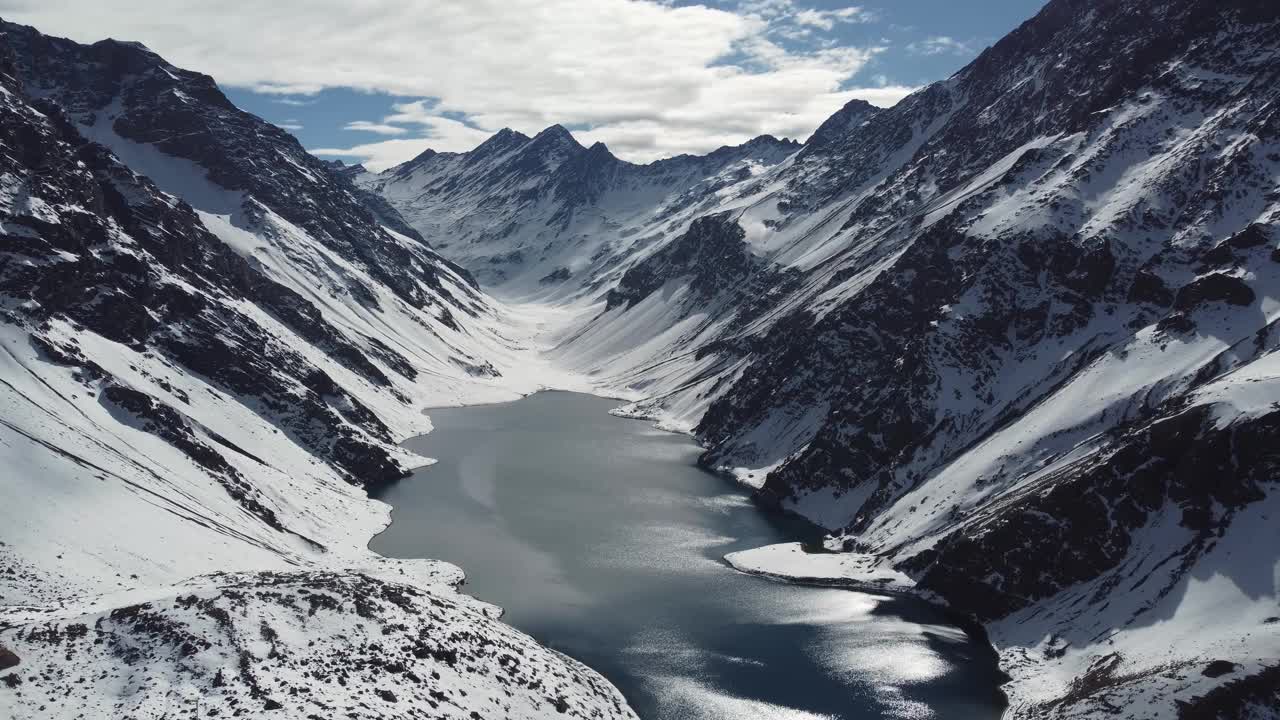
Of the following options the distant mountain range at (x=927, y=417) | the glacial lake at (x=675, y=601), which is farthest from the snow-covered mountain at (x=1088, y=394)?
the glacial lake at (x=675, y=601)

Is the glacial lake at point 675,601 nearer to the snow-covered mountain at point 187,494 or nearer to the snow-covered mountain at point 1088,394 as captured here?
the snow-covered mountain at point 187,494

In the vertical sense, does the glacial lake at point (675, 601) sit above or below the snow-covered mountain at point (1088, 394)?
below

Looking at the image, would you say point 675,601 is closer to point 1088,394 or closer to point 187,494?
point 187,494

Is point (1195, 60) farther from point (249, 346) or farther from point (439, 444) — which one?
point (249, 346)

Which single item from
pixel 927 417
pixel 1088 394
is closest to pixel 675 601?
pixel 927 417

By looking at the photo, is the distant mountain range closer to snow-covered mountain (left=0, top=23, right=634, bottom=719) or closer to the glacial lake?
snow-covered mountain (left=0, top=23, right=634, bottom=719)

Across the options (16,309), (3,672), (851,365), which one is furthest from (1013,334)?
(16,309)
